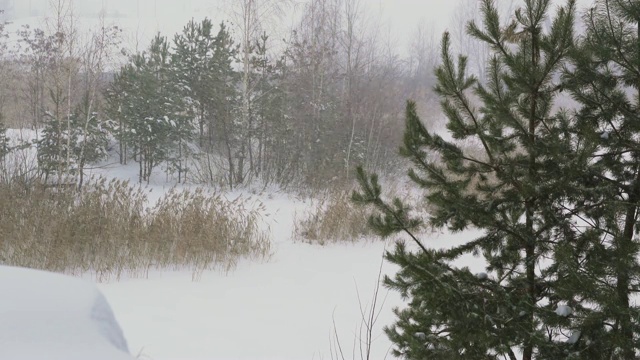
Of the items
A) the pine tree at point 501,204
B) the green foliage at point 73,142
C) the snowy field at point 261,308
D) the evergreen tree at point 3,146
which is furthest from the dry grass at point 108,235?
the green foliage at point 73,142

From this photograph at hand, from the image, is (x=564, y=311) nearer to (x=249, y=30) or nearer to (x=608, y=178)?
(x=608, y=178)

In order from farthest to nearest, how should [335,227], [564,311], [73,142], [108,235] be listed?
[73,142], [335,227], [108,235], [564,311]

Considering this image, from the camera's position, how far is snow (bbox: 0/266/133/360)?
36.5 inches

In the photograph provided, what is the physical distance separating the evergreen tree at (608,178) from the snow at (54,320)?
1556mm

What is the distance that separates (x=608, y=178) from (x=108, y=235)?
187 inches

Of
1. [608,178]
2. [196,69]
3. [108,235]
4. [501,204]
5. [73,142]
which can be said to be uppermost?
[196,69]

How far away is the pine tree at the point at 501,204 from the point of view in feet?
6.50

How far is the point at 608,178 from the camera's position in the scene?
6.55 ft

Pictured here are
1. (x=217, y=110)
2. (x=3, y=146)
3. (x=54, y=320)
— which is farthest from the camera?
(x=217, y=110)

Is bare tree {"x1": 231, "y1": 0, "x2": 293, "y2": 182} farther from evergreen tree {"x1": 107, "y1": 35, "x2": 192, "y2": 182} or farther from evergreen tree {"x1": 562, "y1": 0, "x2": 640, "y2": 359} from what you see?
evergreen tree {"x1": 562, "y1": 0, "x2": 640, "y2": 359}

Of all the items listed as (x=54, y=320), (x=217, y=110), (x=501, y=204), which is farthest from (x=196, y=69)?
(x=54, y=320)

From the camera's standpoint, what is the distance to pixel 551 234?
82.8 inches

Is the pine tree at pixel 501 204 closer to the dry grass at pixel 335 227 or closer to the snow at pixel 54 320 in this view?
the snow at pixel 54 320

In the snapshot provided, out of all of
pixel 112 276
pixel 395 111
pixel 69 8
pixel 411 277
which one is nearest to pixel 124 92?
pixel 69 8
